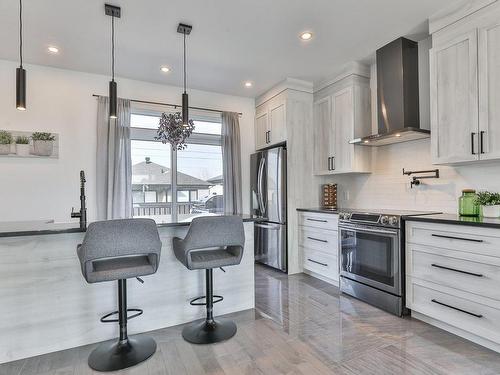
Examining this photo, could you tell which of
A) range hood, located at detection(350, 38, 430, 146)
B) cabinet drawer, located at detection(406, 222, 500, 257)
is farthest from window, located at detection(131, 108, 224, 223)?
cabinet drawer, located at detection(406, 222, 500, 257)

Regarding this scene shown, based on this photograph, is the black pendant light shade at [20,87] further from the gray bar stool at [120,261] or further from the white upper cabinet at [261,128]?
the white upper cabinet at [261,128]

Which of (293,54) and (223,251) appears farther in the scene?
(293,54)

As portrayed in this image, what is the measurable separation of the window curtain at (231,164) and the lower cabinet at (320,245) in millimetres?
1126

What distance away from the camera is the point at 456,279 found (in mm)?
2268

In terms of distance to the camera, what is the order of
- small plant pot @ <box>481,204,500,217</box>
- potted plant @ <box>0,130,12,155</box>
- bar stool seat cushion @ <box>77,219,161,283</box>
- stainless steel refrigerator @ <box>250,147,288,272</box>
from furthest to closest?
1. stainless steel refrigerator @ <box>250,147,288,272</box>
2. potted plant @ <box>0,130,12,155</box>
3. small plant pot @ <box>481,204,500,217</box>
4. bar stool seat cushion @ <box>77,219,161,283</box>

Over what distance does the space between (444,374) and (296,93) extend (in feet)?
11.8

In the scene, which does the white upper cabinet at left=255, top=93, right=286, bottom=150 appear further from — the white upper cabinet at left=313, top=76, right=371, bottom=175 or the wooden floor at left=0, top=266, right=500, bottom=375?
the wooden floor at left=0, top=266, right=500, bottom=375

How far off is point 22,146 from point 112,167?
3.44ft

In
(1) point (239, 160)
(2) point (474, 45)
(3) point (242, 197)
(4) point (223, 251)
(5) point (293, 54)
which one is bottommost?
(4) point (223, 251)

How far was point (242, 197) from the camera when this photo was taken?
4.86 metres

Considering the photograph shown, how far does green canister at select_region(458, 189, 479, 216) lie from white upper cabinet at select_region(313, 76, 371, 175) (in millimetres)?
1264

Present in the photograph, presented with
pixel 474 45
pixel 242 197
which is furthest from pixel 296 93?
pixel 474 45

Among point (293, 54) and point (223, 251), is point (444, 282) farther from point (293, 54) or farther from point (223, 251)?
point (293, 54)

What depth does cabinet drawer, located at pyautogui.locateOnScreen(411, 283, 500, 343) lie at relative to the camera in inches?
80.9
